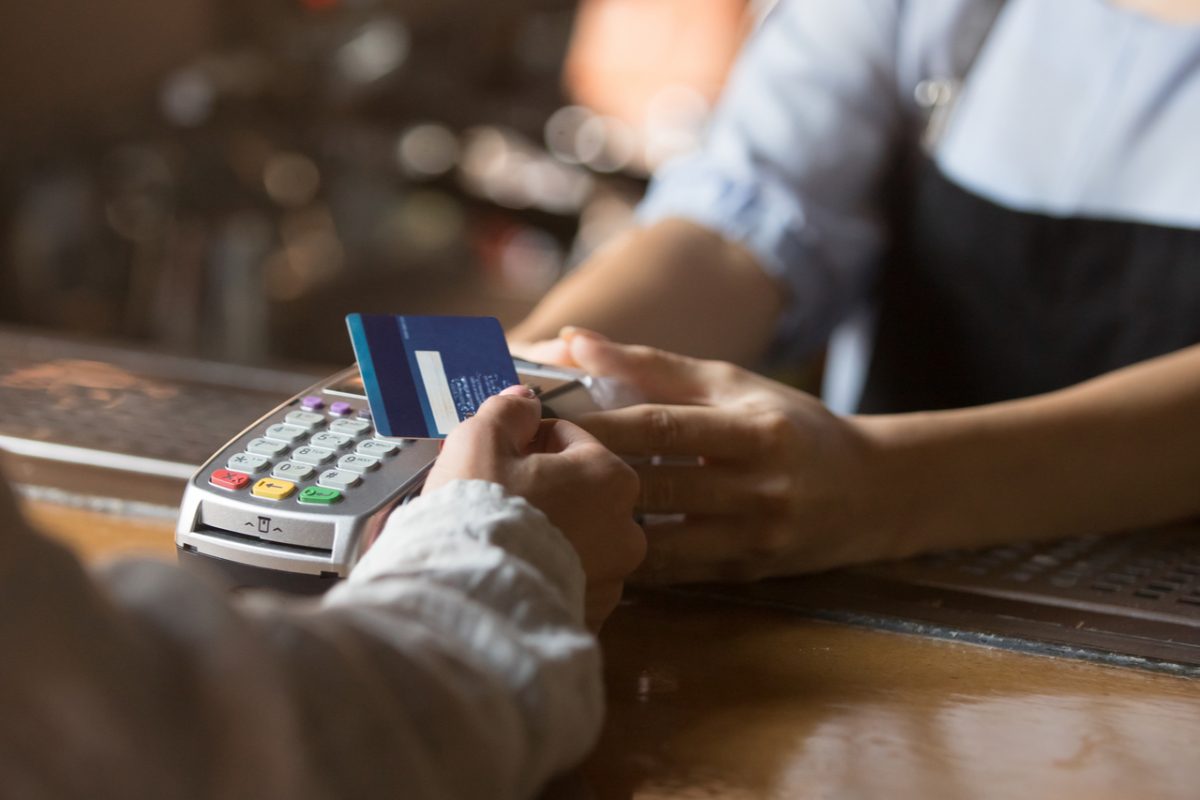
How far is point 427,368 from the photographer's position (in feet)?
1.35

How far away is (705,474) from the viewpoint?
0.44 meters

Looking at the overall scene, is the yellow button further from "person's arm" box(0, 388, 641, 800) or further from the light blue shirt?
the light blue shirt

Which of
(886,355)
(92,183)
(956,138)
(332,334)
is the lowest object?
(332,334)

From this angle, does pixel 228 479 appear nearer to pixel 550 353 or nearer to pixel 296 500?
pixel 296 500

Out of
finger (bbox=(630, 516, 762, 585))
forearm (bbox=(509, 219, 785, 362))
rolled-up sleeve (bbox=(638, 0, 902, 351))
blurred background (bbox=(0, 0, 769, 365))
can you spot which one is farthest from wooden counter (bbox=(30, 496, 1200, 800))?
blurred background (bbox=(0, 0, 769, 365))

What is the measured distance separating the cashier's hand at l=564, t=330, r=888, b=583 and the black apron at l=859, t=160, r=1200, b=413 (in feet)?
0.98

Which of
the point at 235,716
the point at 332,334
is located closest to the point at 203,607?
the point at 235,716

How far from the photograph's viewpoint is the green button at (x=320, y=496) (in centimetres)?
36

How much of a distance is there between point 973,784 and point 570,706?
107 mm

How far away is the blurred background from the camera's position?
1402 mm

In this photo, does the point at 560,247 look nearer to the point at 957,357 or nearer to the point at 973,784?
the point at 957,357

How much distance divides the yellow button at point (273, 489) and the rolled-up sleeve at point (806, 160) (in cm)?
40

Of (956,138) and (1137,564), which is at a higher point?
(956,138)

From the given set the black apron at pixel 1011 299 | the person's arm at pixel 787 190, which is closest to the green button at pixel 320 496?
the person's arm at pixel 787 190
